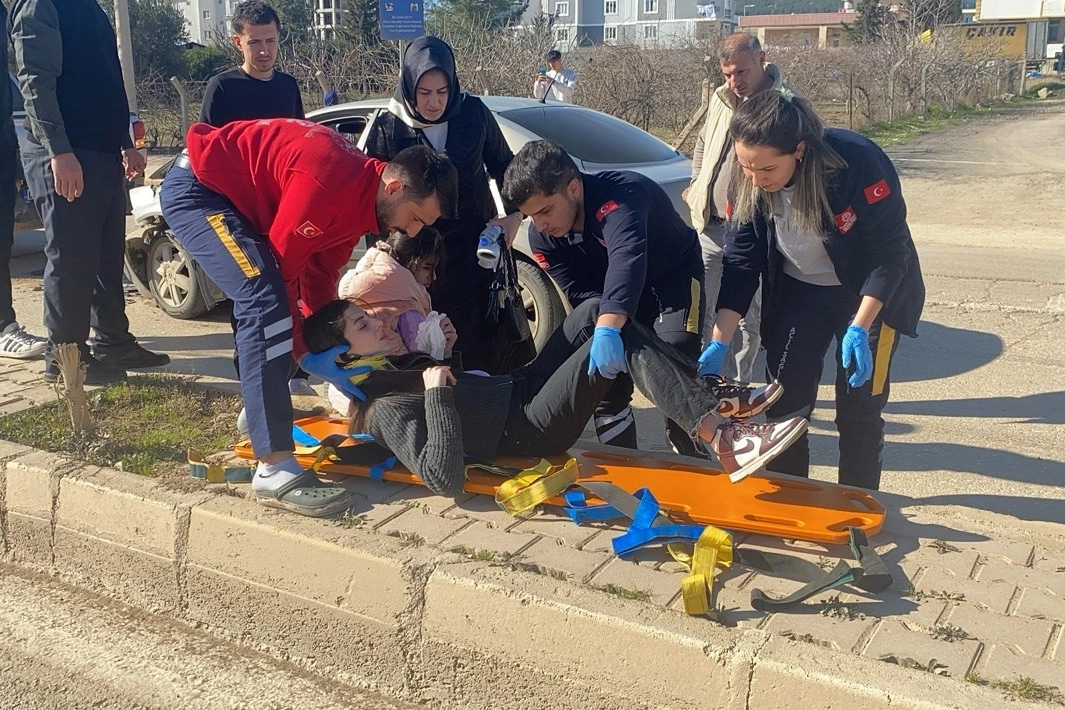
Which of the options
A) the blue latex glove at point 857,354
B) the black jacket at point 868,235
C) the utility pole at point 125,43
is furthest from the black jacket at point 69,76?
the utility pole at point 125,43

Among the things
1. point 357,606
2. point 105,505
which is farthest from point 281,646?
point 105,505

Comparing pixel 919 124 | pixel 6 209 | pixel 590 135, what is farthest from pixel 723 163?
pixel 919 124

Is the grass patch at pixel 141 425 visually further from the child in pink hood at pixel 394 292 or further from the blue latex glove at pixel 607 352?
the blue latex glove at pixel 607 352

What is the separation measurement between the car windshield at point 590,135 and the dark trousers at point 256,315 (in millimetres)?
3193

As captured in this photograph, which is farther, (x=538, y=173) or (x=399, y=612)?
(x=538, y=173)

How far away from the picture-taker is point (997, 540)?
3213 millimetres

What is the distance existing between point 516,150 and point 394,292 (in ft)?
8.78

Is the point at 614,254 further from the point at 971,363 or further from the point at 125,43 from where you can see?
the point at 125,43

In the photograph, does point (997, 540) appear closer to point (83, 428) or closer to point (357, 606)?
point (357, 606)

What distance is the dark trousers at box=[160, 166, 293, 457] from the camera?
11.6ft

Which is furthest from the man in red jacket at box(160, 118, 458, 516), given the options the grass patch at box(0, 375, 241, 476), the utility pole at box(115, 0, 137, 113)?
the utility pole at box(115, 0, 137, 113)

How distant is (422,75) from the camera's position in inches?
167

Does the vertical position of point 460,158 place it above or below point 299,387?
above

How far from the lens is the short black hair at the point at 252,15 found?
5281 millimetres
